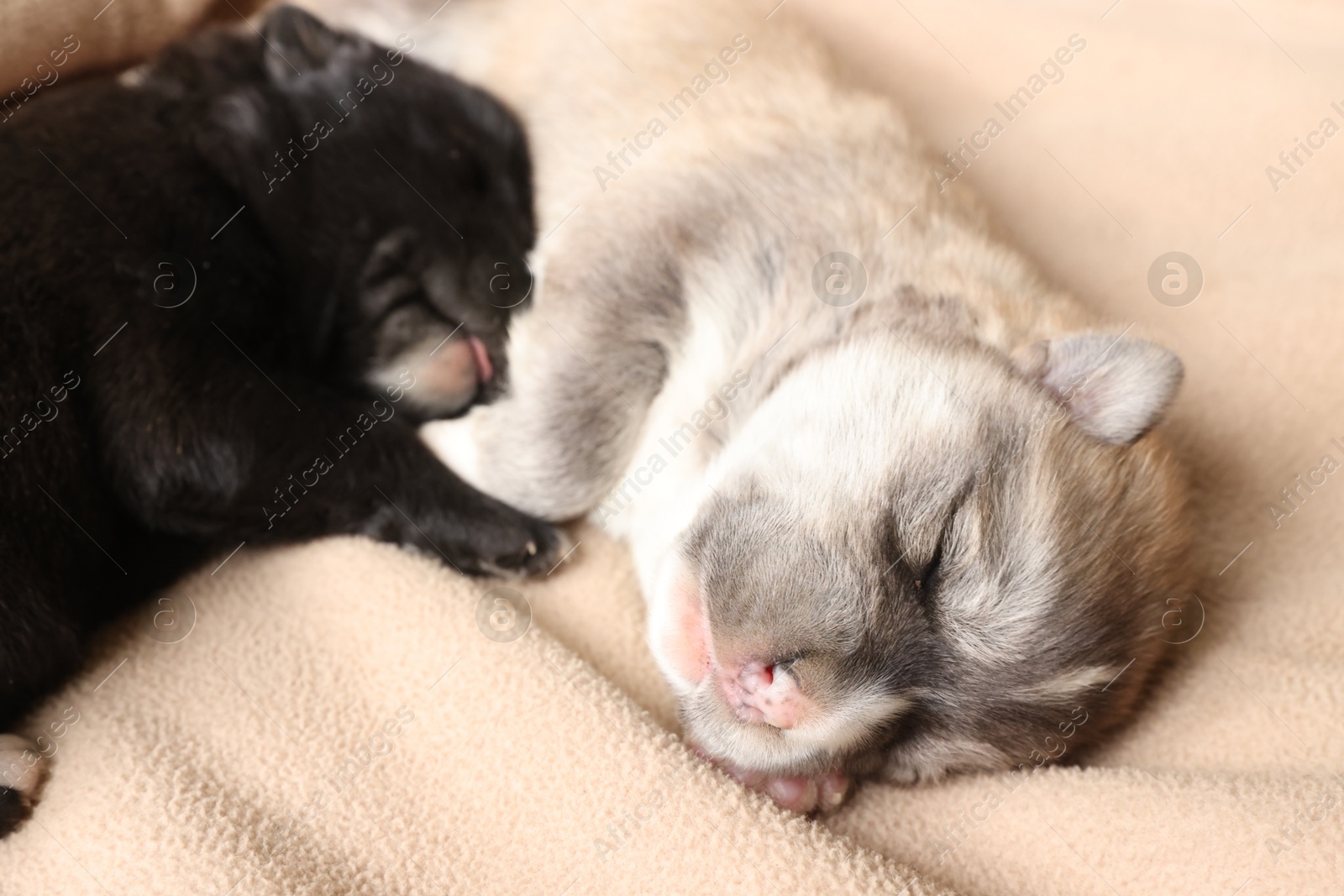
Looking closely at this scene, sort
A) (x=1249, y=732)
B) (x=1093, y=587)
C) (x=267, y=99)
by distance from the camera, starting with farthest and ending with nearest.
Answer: (x=267, y=99), (x=1249, y=732), (x=1093, y=587)

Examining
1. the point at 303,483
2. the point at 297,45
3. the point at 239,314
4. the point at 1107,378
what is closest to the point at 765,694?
the point at 1107,378

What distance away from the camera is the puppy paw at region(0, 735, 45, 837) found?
1840mm

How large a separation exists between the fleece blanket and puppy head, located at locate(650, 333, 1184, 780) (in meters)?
0.18

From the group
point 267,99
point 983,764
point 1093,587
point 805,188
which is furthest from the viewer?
point 267,99

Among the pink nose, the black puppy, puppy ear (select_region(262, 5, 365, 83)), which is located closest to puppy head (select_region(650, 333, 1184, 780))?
the pink nose

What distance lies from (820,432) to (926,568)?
0.32 m

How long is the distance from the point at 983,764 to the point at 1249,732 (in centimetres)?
61

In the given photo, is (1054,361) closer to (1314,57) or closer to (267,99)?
(1314,57)

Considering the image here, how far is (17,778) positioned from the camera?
188cm

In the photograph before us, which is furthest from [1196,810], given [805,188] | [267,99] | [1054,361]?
[267,99]

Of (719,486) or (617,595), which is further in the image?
(617,595)

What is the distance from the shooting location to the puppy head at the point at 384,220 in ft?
8.23

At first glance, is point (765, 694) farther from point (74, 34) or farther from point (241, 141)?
point (74, 34)

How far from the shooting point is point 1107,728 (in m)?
2.01
